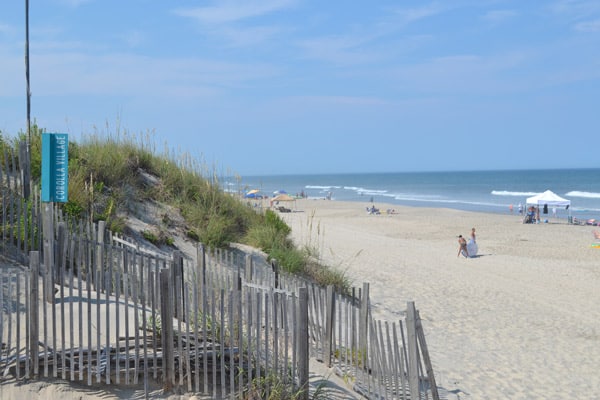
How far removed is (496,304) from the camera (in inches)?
550

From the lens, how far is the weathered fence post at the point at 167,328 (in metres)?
5.60

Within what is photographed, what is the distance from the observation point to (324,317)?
755 centimetres

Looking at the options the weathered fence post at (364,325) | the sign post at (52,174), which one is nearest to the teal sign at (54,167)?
the sign post at (52,174)

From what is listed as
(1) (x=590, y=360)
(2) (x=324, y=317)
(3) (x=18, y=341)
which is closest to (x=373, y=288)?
(1) (x=590, y=360)

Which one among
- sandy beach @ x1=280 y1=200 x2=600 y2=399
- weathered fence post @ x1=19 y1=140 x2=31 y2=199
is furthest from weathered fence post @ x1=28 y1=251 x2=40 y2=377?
sandy beach @ x1=280 y1=200 x2=600 y2=399

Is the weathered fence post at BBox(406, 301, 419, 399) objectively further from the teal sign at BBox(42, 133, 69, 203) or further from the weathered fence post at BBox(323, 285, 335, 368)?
the teal sign at BBox(42, 133, 69, 203)

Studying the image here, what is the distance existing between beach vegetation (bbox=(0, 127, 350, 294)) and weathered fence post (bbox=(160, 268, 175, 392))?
196 inches

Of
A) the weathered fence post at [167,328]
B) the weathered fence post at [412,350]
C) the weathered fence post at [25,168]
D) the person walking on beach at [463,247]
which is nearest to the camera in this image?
the weathered fence post at [167,328]

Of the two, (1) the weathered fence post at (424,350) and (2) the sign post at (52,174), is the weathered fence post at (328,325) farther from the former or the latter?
(2) the sign post at (52,174)

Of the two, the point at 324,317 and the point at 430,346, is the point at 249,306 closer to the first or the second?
the point at 324,317

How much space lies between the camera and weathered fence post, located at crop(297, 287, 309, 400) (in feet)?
18.8

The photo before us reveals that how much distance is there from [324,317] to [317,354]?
1.46ft

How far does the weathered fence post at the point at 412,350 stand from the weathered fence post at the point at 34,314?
344 cm

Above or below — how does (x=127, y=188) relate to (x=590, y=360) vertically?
above
